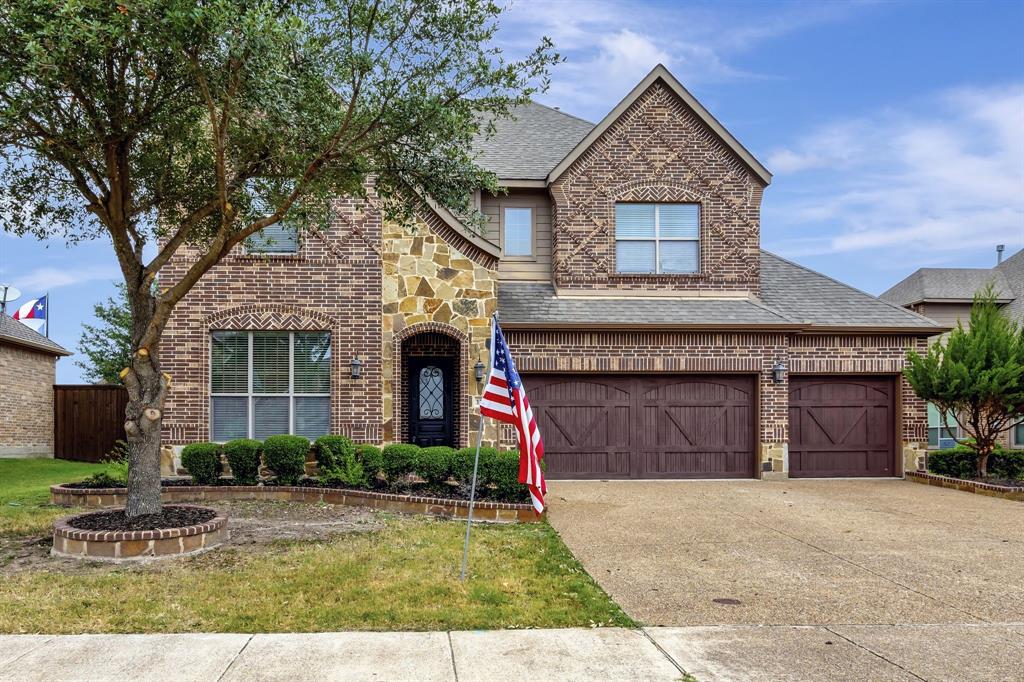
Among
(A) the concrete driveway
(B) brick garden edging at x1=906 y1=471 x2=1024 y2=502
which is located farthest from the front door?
(B) brick garden edging at x1=906 y1=471 x2=1024 y2=502

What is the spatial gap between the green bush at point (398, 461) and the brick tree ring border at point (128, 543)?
369 centimetres

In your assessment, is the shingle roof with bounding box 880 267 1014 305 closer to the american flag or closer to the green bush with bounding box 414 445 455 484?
the green bush with bounding box 414 445 455 484

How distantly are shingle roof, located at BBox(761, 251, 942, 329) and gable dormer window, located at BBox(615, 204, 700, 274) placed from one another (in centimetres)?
217

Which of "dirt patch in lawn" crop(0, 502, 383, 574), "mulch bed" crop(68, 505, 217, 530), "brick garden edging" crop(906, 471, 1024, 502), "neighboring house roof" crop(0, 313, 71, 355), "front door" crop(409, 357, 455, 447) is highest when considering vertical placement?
→ "neighboring house roof" crop(0, 313, 71, 355)

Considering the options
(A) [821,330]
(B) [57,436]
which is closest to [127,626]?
(A) [821,330]

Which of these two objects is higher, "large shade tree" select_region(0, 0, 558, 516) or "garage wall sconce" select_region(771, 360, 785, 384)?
"large shade tree" select_region(0, 0, 558, 516)

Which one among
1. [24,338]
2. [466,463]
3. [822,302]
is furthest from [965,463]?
[24,338]

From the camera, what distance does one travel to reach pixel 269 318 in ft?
→ 45.9

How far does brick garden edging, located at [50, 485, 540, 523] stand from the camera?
10.5m

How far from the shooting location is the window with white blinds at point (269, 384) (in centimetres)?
1403

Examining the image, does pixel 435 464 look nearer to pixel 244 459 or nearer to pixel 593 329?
pixel 244 459

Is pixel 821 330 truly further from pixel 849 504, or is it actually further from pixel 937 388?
pixel 849 504

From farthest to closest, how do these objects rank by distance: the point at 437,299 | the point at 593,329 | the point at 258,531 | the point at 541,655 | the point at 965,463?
the point at 965,463
the point at 593,329
the point at 437,299
the point at 258,531
the point at 541,655

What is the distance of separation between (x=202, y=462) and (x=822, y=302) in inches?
489
